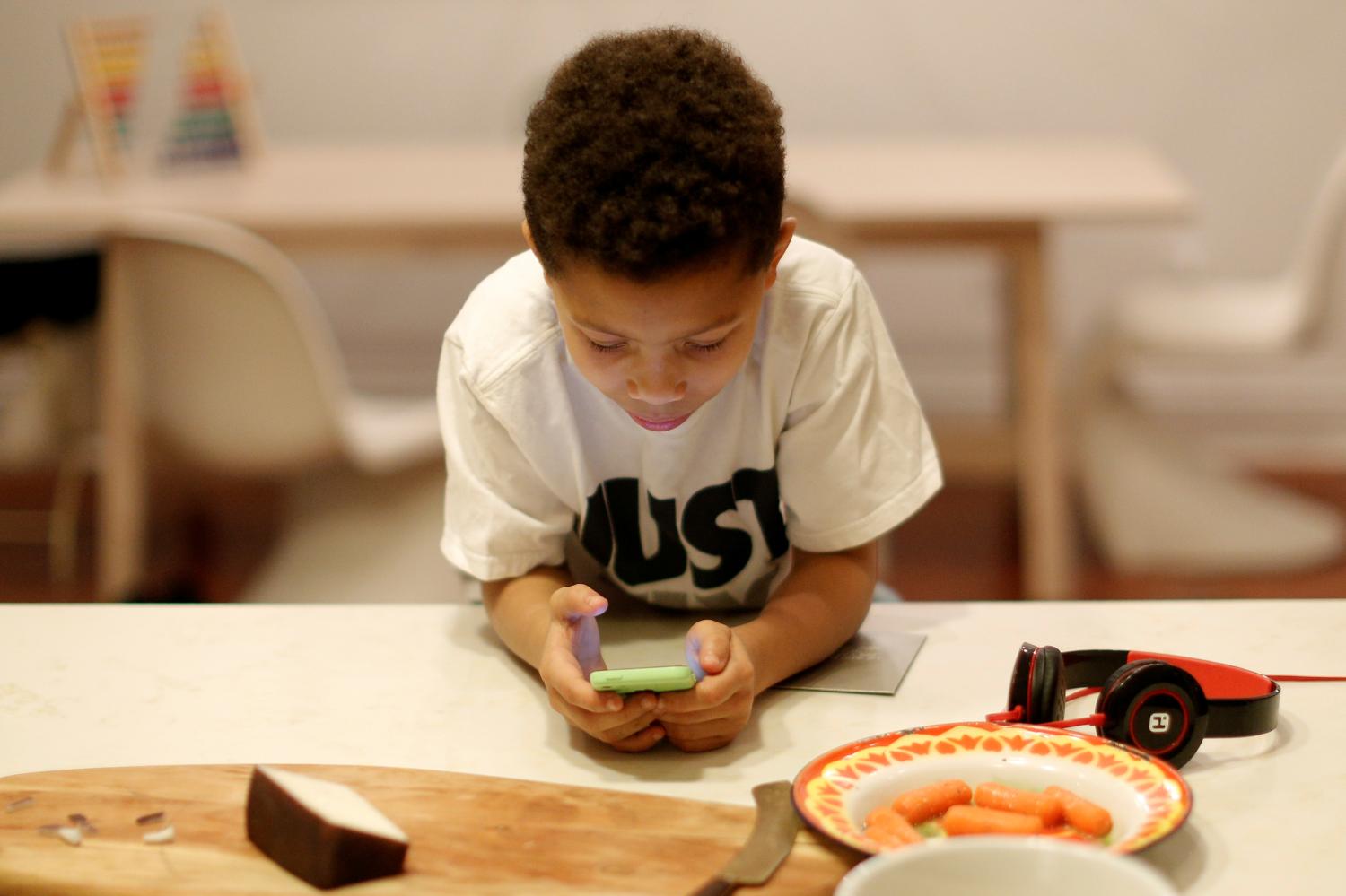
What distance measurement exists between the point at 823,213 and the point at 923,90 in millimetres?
1117

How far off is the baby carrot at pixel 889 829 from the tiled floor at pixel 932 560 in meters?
1.98

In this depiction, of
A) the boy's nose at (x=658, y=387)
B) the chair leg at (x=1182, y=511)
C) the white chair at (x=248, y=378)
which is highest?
the boy's nose at (x=658, y=387)

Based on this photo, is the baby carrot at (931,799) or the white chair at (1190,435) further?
the white chair at (1190,435)

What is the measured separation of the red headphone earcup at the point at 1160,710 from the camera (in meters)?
0.73

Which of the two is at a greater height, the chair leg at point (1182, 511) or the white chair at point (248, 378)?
the white chair at point (248, 378)

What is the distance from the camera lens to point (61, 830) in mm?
692

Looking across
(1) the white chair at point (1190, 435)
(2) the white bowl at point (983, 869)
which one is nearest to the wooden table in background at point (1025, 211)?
(1) the white chair at point (1190, 435)

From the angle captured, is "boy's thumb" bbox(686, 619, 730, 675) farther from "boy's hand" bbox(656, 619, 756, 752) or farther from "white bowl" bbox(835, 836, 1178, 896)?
Answer: "white bowl" bbox(835, 836, 1178, 896)

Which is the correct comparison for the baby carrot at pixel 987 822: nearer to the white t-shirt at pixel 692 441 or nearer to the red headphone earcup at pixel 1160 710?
the red headphone earcup at pixel 1160 710

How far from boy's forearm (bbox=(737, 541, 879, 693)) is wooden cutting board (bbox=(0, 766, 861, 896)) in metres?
0.17

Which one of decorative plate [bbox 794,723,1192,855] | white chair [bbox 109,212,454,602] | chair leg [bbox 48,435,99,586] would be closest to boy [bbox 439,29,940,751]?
decorative plate [bbox 794,723,1192,855]

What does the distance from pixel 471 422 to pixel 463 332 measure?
0.21 ft

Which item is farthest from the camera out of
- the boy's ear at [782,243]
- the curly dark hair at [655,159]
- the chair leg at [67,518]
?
the chair leg at [67,518]

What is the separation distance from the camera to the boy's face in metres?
0.79
